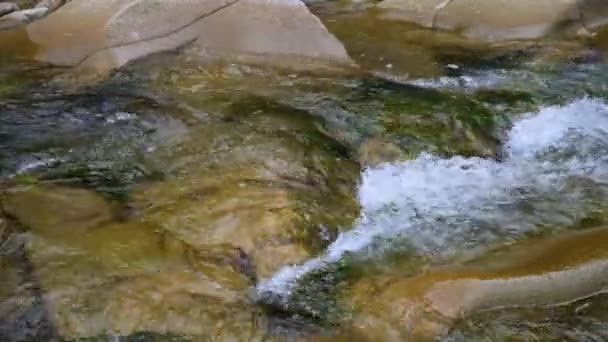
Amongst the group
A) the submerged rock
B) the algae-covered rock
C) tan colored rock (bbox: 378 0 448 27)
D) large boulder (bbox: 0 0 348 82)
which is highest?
tan colored rock (bbox: 378 0 448 27)

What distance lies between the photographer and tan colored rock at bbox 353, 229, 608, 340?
4137 mm

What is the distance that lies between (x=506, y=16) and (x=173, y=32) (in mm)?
3814

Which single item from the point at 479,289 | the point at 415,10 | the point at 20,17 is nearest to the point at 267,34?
the point at 415,10

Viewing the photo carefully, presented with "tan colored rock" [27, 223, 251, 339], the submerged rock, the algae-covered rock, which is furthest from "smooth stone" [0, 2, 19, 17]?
"tan colored rock" [27, 223, 251, 339]

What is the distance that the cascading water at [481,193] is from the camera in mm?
4973

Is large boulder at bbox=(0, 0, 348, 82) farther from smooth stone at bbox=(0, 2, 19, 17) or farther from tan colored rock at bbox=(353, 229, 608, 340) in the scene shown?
tan colored rock at bbox=(353, 229, 608, 340)

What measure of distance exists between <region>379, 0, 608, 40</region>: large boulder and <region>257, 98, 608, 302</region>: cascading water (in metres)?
1.72

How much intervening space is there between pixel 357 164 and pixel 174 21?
3.13 meters

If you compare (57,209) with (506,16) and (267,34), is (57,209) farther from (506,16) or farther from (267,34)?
(506,16)

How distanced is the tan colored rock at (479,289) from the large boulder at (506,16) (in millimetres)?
4048

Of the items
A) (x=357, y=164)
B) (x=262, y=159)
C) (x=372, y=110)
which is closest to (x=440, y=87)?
(x=372, y=110)

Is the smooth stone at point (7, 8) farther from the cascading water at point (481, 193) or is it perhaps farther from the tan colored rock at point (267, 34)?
the cascading water at point (481, 193)

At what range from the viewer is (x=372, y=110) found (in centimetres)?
660

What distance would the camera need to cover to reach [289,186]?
5336 millimetres
